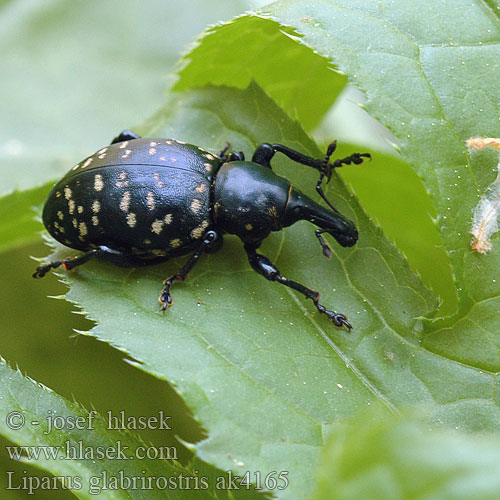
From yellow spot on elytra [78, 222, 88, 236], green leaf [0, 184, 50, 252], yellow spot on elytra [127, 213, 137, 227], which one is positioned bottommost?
green leaf [0, 184, 50, 252]

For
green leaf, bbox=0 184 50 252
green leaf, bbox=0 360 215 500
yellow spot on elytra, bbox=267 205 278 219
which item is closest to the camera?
green leaf, bbox=0 360 215 500

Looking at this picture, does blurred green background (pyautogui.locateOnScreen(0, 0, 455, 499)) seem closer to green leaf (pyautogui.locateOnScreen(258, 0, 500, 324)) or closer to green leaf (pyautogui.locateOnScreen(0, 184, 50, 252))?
green leaf (pyautogui.locateOnScreen(0, 184, 50, 252))

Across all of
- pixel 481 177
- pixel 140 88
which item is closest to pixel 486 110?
pixel 481 177

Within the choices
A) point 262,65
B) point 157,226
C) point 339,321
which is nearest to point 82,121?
point 262,65

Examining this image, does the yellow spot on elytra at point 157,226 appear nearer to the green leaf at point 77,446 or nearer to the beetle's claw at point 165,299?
the beetle's claw at point 165,299
